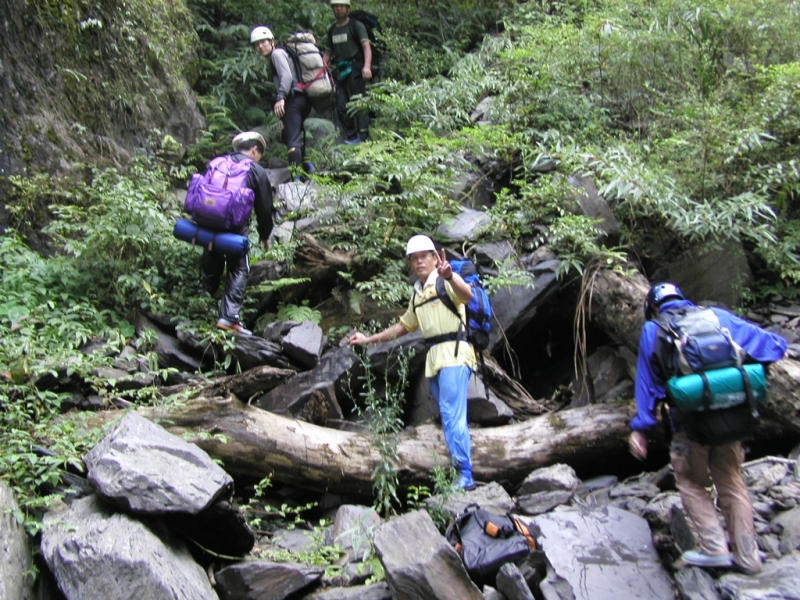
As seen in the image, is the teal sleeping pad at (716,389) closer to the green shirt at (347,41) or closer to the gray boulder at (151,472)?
the gray boulder at (151,472)

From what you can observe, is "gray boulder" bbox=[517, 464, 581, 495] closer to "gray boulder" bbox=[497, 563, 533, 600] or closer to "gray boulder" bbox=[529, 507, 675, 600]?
"gray boulder" bbox=[529, 507, 675, 600]

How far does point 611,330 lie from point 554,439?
1.57 meters

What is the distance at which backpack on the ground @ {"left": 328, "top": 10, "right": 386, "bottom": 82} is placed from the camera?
12320 mm

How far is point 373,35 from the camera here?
13.0 metres

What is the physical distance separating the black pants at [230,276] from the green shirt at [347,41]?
235 inches

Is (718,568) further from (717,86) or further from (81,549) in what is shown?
(717,86)

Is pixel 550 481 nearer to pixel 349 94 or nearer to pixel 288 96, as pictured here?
pixel 288 96

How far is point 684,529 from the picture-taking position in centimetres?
479

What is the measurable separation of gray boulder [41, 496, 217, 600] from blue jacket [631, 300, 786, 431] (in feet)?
10.7

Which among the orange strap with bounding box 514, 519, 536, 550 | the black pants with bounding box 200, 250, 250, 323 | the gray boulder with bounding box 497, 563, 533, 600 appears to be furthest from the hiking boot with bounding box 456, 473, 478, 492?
the black pants with bounding box 200, 250, 250, 323

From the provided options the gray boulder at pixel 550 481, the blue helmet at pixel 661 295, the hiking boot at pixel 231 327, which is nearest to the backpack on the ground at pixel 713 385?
the blue helmet at pixel 661 295

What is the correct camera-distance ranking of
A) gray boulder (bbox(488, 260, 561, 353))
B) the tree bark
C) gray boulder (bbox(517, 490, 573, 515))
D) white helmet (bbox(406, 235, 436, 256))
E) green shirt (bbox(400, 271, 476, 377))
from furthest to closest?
gray boulder (bbox(488, 260, 561, 353)) → the tree bark → white helmet (bbox(406, 235, 436, 256)) → green shirt (bbox(400, 271, 476, 377)) → gray boulder (bbox(517, 490, 573, 515))

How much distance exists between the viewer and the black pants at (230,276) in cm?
759

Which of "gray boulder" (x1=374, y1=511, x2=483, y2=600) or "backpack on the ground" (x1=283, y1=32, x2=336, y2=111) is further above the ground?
"backpack on the ground" (x1=283, y1=32, x2=336, y2=111)
